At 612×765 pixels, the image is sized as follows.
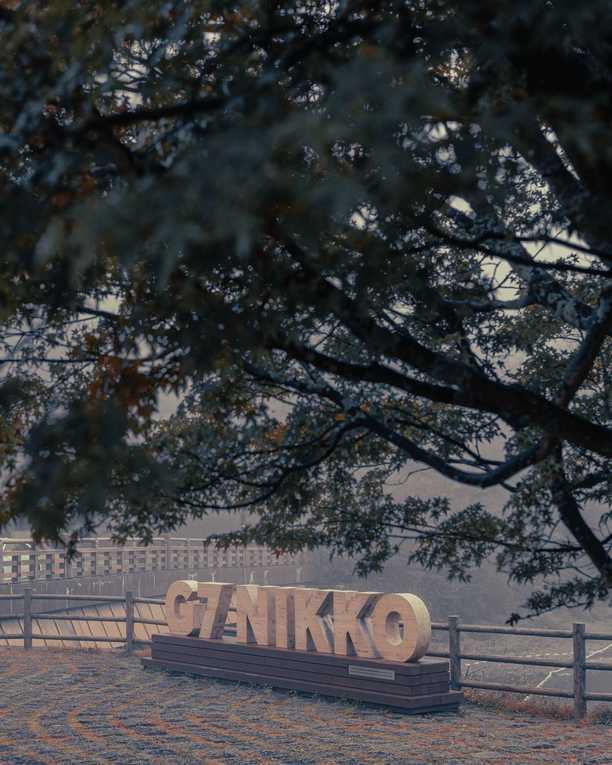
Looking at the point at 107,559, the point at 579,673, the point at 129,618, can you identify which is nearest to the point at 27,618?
the point at 129,618

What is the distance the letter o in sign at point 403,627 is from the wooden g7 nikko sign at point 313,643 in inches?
0.5

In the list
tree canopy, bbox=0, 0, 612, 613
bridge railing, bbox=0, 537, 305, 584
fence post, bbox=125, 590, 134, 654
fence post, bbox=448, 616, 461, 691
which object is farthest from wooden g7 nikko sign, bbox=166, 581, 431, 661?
tree canopy, bbox=0, 0, 612, 613

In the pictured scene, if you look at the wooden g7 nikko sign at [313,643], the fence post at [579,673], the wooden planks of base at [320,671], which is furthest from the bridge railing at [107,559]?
the fence post at [579,673]

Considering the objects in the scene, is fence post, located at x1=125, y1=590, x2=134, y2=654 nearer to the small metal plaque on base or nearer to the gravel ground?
the gravel ground

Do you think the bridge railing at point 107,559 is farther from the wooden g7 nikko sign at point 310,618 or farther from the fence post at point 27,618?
the wooden g7 nikko sign at point 310,618

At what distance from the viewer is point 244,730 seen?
40.9ft

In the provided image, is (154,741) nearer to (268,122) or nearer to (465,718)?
(465,718)

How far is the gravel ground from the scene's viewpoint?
11.0m

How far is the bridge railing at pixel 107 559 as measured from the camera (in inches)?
997

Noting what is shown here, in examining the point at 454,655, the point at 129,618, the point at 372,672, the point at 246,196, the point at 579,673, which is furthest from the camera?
the point at 129,618

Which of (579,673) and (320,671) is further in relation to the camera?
(320,671)

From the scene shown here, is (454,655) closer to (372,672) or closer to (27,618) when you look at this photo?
(372,672)

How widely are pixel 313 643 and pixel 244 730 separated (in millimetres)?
2858

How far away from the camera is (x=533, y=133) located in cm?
438
